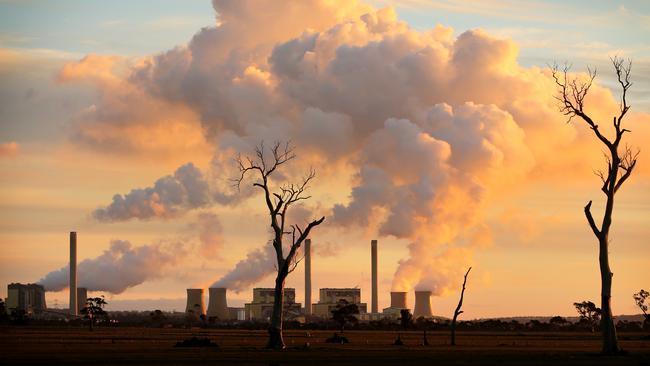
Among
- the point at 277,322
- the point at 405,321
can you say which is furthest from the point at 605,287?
the point at 405,321

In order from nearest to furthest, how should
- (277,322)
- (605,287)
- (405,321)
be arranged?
(605,287), (277,322), (405,321)

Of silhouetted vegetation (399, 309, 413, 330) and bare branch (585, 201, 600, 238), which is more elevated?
bare branch (585, 201, 600, 238)

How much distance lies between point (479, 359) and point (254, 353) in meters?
13.9

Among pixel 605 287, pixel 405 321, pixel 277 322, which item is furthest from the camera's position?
pixel 405 321

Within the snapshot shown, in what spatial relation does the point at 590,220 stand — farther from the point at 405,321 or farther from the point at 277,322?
the point at 405,321

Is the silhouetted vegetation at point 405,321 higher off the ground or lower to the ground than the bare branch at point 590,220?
lower

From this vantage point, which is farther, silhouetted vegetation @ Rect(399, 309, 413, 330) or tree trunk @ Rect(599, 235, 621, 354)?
silhouetted vegetation @ Rect(399, 309, 413, 330)

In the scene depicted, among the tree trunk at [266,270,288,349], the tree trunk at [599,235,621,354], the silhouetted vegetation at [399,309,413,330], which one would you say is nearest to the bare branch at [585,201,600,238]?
the tree trunk at [599,235,621,354]

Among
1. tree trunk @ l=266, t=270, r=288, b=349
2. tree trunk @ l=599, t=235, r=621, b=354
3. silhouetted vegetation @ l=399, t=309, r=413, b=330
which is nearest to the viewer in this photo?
tree trunk @ l=599, t=235, r=621, b=354

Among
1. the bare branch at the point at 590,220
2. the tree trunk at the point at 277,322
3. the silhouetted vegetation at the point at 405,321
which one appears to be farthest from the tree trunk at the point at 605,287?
the silhouetted vegetation at the point at 405,321

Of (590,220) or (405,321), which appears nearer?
(590,220)

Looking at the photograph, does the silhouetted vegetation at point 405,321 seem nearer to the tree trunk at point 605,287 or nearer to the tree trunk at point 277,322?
the tree trunk at point 277,322

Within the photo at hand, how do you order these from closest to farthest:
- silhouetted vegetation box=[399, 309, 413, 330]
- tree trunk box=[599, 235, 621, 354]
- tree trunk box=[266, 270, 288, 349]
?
tree trunk box=[599, 235, 621, 354]
tree trunk box=[266, 270, 288, 349]
silhouetted vegetation box=[399, 309, 413, 330]

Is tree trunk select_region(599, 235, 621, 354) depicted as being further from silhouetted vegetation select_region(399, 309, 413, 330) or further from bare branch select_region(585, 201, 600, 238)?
silhouetted vegetation select_region(399, 309, 413, 330)
